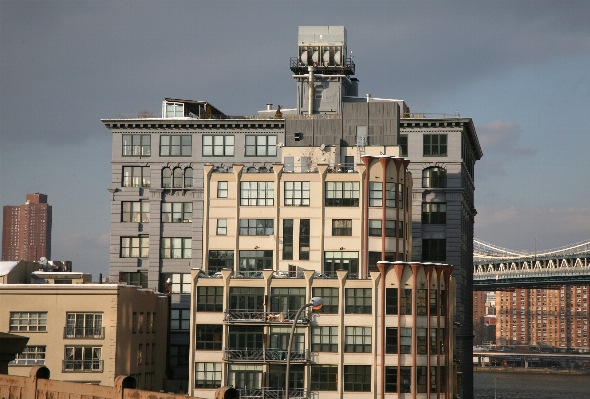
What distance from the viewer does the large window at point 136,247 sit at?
371 ft

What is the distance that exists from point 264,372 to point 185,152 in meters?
36.0

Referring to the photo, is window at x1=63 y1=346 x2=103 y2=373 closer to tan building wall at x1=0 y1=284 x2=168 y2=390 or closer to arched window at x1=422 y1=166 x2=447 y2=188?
tan building wall at x1=0 y1=284 x2=168 y2=390

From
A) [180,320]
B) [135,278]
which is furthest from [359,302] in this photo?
[135,278]

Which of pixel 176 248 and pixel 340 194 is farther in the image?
pixel 176 248

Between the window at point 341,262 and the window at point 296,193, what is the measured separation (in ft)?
16.3

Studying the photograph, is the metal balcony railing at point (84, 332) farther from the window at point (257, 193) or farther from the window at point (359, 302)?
the window at point (359, 302)

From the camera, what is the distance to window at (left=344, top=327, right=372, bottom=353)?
85.4 m

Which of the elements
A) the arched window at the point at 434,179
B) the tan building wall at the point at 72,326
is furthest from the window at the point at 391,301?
the arched window at the point at 434,179

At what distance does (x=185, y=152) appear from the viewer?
115 metres

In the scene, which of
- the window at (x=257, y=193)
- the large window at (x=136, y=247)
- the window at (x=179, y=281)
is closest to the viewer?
the window at (x=257, y=193)

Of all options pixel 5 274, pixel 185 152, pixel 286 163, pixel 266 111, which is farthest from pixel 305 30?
pixel 5 274

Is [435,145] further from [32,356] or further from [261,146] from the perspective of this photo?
[32,356]

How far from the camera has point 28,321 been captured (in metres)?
86.2

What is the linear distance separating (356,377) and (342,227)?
1268cm
